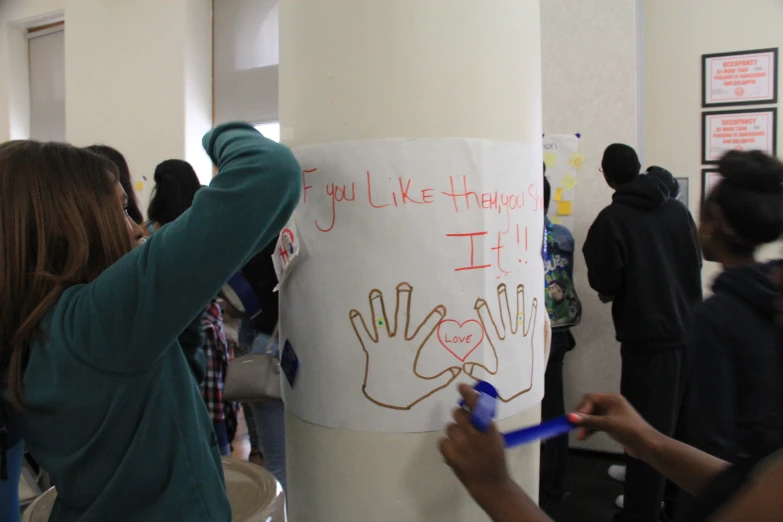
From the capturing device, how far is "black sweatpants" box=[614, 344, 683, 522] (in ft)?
6.75

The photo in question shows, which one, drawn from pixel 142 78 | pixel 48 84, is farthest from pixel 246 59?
pixel 48 84

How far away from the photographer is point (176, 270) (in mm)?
610

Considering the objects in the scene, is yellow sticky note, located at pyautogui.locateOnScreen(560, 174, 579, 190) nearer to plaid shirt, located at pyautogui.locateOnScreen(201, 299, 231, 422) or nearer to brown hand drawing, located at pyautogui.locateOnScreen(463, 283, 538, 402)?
plaid shirt, located at pyautogui.locateOnScreen(201, 299, 231, 422)

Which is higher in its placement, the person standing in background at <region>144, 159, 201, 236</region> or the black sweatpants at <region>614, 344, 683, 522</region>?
the person standing in background at <region>144, 159, 201, 236</region>

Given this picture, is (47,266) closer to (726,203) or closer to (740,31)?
(726,203)

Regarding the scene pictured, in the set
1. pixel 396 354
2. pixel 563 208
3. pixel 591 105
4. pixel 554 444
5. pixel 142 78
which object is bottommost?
pixel 554 444

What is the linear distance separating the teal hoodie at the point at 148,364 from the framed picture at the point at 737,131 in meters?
2.58

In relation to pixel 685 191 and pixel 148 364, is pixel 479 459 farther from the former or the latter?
pixel 685 191

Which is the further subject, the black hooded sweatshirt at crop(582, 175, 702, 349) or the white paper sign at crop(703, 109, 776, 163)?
the white paper sign at crop(703, 109, 776, 163)

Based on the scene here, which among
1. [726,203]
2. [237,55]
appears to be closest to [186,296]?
[726,203]

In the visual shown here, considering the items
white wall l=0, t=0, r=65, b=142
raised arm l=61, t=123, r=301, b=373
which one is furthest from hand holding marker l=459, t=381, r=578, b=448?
white wall l=0, t=0, r=65, b=142

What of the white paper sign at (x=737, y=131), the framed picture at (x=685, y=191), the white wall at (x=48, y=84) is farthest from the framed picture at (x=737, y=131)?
the white wall at (x=48, y=84)

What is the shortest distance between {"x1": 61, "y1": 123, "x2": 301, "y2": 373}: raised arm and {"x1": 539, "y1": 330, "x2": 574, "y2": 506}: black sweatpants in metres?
1.94

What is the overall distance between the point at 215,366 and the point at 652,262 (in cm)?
147
